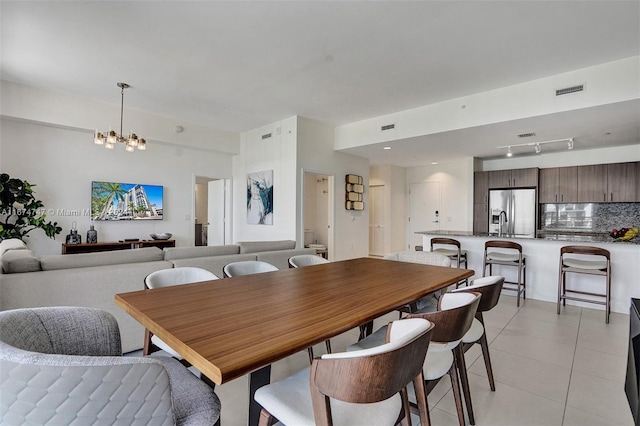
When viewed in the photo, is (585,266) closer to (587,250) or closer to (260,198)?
(587,250)

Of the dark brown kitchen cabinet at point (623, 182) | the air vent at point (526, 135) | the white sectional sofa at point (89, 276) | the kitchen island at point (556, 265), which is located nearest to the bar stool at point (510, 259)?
the kitchen island at point (556, 265)

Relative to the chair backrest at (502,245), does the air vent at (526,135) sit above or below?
above

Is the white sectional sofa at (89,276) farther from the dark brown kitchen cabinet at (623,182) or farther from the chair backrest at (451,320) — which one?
the dark brown kitchen cabinet at (623,182)

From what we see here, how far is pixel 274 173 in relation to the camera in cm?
623

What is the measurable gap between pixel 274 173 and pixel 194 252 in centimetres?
330

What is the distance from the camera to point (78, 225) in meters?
5.34

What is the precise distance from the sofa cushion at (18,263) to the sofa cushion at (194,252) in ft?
3.07

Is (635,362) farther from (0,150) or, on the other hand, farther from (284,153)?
(0,150)

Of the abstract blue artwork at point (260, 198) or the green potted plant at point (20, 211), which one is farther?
the abstract blue artwork at point (260, 198)

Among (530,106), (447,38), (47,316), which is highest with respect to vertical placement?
(447,38)

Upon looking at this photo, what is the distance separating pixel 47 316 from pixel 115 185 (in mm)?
5345

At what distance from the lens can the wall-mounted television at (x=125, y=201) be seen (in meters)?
5.49

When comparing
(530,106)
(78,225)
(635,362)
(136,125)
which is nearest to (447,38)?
(530,106)

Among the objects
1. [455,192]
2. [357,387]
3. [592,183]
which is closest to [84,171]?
[357,387]
